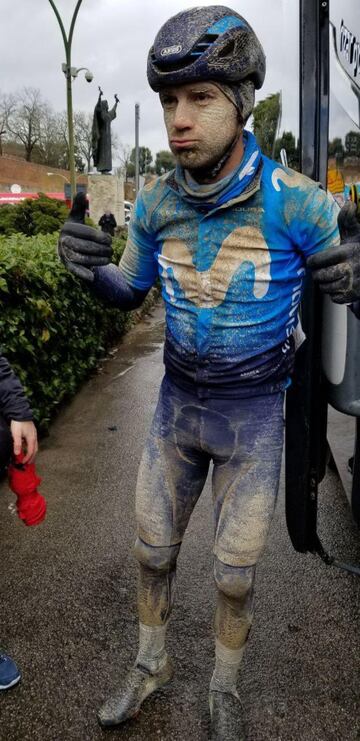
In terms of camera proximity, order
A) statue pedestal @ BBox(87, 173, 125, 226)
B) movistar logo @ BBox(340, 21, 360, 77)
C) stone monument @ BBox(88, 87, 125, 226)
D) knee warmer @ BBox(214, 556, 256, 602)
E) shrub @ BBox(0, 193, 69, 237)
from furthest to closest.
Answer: statue pedestal @ BBox(87, 173, 125, 226), stone monument @ BBox(88, 87, 125, 226), shrub @ BBox(0, 193, 69, 237), movistar logo @ BBox(340, 21, 360, 77), knee warmer @ BBox(214, 556, 256, 602)

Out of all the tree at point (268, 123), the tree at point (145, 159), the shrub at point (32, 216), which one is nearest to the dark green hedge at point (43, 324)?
the tree at point (268, 123)

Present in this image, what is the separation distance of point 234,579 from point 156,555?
0.28 meters

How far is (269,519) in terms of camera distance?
1.98 meters

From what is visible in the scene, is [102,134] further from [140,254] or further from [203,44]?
[203,44]

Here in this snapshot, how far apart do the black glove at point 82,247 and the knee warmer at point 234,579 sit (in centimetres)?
103

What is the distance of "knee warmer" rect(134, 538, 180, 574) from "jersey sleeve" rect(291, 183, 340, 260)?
1.06 meters

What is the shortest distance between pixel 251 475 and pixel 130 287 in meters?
0.78

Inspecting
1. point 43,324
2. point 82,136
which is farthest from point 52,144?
point 43,324

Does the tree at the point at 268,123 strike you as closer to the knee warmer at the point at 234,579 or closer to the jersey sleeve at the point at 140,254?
the jersey sleeve at the point at 140,254

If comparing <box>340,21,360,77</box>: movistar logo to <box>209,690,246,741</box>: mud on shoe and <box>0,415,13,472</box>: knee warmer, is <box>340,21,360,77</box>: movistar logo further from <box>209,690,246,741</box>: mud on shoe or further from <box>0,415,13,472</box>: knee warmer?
<box>209,690,246,741</box>: mud on shoe

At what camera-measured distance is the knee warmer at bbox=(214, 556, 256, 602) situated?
1.96m

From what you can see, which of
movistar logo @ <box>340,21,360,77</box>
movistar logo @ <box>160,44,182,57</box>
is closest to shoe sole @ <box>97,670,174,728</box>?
movistar logo @ <box>160,44,182,57</box>

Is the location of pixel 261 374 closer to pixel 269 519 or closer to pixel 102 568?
pixel 269 519

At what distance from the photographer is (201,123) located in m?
1.78
